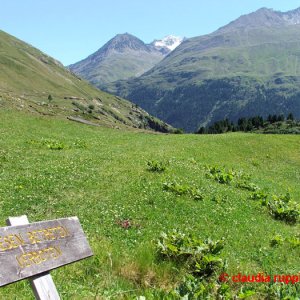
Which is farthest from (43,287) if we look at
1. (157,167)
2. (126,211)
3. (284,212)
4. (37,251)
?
(157,167)

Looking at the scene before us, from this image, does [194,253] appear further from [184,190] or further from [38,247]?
[184,190]

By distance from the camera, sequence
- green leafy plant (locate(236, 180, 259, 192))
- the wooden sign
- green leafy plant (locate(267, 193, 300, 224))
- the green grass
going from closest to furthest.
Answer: the wooden sign < the green grass < green leafy plant (locate(267, 193, 300, 224)) < green leafy plant (locate(236, 180, 259, 192))

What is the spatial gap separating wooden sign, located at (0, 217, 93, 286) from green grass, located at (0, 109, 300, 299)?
2.27 meters

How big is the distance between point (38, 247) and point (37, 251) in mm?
91

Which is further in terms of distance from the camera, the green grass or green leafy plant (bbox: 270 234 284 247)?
green leafy plant (bbox: 270 234 284 247)

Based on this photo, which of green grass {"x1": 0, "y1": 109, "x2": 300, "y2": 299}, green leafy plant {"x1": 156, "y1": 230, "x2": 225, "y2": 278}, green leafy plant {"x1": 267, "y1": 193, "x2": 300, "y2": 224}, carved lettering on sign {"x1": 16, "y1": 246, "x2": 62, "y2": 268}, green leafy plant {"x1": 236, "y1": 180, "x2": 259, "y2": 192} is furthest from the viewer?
green leafy plant {"x1": 236, "y1": 180, "x2": 259, "y2": 192}

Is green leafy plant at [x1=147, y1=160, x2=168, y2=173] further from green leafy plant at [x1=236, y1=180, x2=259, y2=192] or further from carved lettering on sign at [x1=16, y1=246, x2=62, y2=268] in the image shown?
carved lettering on sign at [x1=16, y1=246, x2=62, y2=268]

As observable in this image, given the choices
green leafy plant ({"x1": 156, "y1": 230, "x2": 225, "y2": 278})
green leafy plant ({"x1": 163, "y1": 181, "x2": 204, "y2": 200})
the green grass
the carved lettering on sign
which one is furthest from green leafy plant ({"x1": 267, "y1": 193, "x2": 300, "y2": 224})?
the carved lettering on sign

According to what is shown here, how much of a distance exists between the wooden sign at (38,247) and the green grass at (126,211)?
7.45 feet

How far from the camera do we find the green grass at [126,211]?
11.9m

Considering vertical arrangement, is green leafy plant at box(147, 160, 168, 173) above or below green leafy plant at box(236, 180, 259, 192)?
above

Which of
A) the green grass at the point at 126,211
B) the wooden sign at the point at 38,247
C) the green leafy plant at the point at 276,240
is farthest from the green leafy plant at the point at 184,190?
the wooden sign at the point at 38,247

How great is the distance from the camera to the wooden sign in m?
6.61

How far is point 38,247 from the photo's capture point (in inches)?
286
